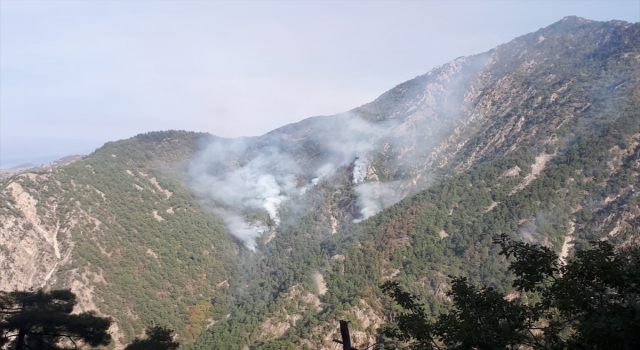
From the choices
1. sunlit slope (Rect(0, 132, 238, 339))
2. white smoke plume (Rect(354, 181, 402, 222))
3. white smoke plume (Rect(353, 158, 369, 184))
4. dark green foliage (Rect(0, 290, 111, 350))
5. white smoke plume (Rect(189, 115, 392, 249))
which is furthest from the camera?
white smoke plume (Rect(353, 158, 369, 184))

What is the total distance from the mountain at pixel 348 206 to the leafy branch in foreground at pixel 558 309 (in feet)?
212

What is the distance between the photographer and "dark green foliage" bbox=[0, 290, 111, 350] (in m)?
21.0

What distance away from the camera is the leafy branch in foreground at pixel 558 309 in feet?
37.8

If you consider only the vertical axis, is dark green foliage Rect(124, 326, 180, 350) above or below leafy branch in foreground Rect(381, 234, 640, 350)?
below

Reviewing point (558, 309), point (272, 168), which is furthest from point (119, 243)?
point (558, 309)

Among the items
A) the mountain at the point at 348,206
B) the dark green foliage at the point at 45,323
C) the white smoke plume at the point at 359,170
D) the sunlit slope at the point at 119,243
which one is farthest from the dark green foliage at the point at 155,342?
the white smoke plume at the point at 359,170

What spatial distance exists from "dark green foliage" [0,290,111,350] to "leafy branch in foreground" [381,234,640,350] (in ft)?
58.8

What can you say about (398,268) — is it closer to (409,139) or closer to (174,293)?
→ (174,293)

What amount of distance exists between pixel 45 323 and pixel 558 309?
77.8ft

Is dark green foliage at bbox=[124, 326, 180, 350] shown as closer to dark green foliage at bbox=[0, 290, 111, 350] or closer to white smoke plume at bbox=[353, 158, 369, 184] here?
dark green foliage at bbox=[0, 290, 111, 350]

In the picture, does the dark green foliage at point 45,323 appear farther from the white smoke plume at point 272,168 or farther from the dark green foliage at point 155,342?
the white smoke plume at point 272,168

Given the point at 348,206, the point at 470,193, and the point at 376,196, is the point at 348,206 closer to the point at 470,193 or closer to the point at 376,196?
the point at 376,196

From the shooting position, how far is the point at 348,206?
13925 cm

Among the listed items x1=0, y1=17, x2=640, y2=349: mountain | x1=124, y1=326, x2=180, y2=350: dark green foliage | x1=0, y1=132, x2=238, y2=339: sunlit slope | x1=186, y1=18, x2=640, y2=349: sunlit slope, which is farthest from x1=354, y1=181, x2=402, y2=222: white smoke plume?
x1=124, y1=326, x2=180, y2=350: dark green foliage
